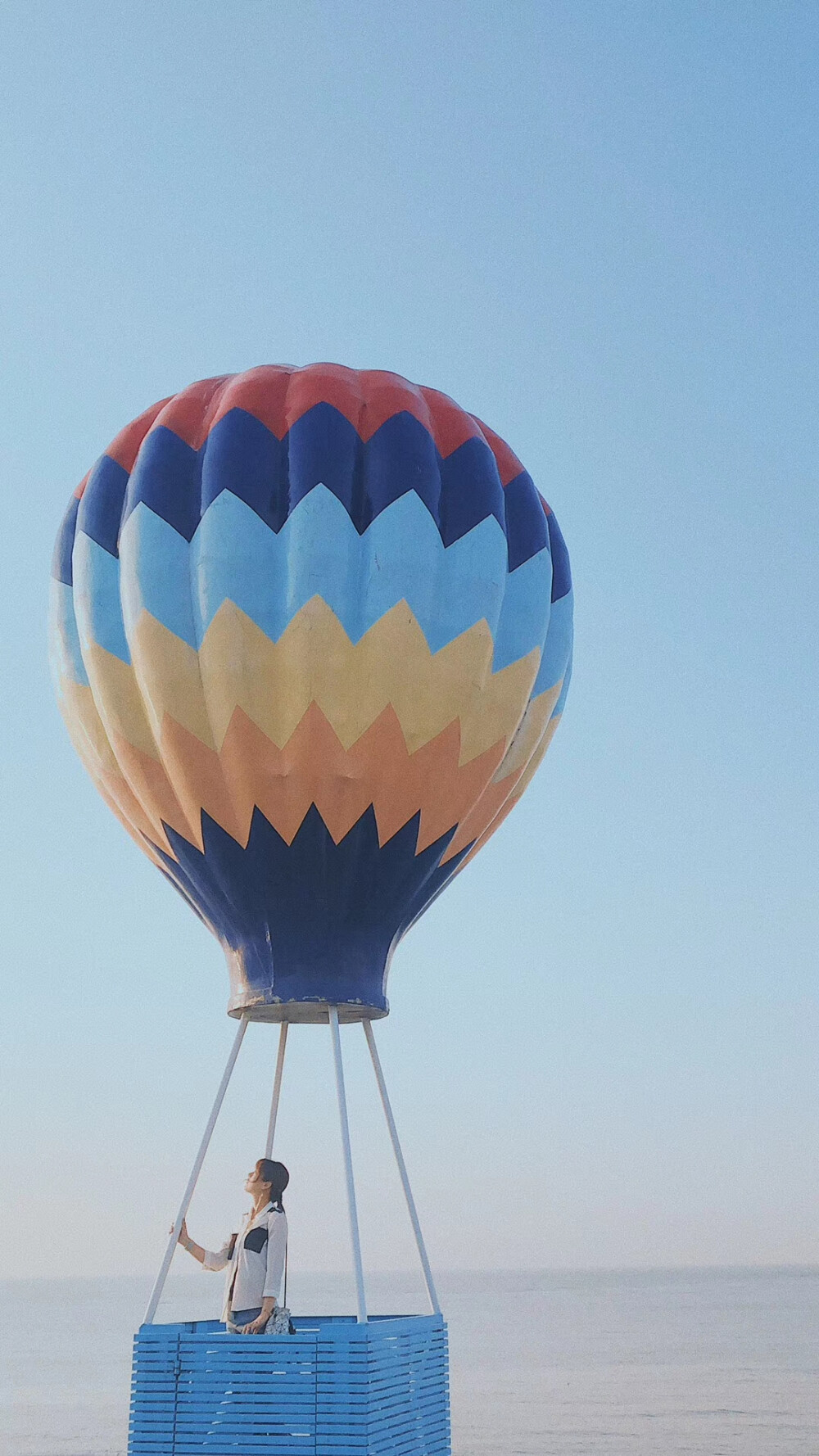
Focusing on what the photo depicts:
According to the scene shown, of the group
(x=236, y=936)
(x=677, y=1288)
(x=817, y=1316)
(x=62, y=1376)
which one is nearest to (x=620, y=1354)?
(x=62, y=1376)

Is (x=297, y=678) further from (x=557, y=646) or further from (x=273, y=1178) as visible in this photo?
(x=273, y=1178)

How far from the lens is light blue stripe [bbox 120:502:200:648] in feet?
30.1

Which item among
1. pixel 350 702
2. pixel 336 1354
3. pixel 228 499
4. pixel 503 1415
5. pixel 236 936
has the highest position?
pixel 228 499

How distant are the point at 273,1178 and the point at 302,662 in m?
2.91

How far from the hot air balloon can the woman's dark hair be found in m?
0.46

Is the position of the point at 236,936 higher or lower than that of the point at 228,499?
lower

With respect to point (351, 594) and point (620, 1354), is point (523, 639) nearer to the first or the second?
point (351, 594)

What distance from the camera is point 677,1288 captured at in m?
91.4

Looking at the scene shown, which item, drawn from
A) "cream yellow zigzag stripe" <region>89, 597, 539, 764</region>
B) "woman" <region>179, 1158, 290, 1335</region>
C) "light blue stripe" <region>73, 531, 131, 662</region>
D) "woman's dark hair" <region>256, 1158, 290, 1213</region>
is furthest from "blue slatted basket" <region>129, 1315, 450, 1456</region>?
"light blue stripe" <region>73, 531, 131, 662</region>

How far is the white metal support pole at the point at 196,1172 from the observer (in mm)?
8516

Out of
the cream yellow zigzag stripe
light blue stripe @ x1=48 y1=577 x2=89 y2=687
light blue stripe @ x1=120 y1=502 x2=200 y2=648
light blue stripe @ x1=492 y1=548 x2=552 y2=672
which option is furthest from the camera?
light blue stripe @ x1=48 y1=577 x2=89 y2=687

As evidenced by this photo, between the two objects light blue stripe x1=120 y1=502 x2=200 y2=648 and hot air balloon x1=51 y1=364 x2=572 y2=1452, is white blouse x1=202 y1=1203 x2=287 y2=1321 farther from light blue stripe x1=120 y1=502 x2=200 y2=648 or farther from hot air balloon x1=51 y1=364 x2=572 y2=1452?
light blue stripe x1=120 y1=502 x2=200 y2=648

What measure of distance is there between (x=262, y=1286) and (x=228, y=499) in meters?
4.47

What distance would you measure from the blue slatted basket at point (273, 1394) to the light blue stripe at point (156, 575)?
12.9ft
